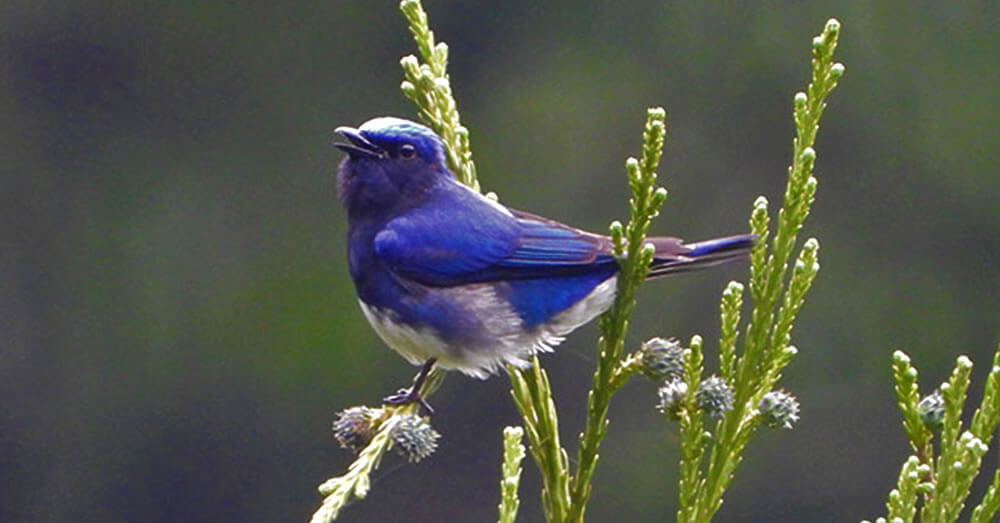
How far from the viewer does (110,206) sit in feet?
57.5

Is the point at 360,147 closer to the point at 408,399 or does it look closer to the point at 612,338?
the point at 408,399

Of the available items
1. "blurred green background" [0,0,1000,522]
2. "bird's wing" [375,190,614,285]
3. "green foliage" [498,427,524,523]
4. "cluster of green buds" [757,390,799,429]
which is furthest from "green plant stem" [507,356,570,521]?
"blurred green background" [0,0,1000,522]

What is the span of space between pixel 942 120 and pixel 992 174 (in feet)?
2.16

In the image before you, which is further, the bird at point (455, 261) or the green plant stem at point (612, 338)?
the bird at point (455, 261)

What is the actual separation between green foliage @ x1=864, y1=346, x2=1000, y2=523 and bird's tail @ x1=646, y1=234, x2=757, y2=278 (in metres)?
0.61

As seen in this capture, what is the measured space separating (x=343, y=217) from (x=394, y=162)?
43.8 feet

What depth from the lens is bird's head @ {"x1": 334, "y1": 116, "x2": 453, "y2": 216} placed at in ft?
10.7

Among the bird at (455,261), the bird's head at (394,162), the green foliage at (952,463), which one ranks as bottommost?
the green foliage at (952,463)

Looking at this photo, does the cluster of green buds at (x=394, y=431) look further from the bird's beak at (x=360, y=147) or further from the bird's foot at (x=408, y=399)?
the bird's beak at (x=360, y=147)

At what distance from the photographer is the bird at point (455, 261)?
9.84ft

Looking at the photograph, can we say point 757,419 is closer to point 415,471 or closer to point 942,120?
point 415,471

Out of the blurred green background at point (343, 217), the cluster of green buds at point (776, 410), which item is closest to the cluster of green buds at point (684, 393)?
the cluster of green buds at point (776, 410)

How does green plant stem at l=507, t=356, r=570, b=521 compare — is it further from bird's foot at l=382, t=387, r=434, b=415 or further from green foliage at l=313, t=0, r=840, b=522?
bird's foot at l=382, t=387, r=434, b=415

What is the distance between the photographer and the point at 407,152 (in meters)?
3.27
